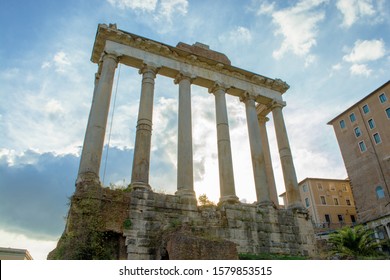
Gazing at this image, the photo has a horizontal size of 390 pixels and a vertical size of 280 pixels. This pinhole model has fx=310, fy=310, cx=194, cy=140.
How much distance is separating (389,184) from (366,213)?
16.1 ft

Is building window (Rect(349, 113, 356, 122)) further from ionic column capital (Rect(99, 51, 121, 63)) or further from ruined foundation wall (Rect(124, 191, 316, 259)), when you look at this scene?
ionic column capital (Rect(99, 51, 121, 63))

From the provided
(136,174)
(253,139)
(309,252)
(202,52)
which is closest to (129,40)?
(202,52)

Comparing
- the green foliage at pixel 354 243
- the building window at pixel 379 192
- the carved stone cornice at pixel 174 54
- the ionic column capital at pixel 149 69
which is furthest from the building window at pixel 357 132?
the ionic column capital at pixel 149 69

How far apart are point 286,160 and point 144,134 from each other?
8749 mm

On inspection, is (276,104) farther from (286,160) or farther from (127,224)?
(127,224)

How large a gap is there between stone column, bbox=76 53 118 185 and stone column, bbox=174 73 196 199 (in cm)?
366

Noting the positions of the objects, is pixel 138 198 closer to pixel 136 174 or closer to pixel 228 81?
pixel 136 174

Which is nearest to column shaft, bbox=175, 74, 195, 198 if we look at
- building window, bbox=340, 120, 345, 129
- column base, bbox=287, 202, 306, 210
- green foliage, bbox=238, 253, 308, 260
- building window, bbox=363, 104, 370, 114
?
green foliage, bbox=238, 253, 308, 260

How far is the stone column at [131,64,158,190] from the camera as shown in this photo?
1338cm

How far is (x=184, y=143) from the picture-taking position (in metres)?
15.3

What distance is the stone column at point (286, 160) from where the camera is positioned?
17.1 m

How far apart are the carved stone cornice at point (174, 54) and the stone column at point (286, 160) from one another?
161 centimetres

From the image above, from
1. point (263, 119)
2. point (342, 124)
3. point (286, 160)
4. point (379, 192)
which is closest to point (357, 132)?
point (342, 124)

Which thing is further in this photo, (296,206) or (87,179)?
(296,206)
